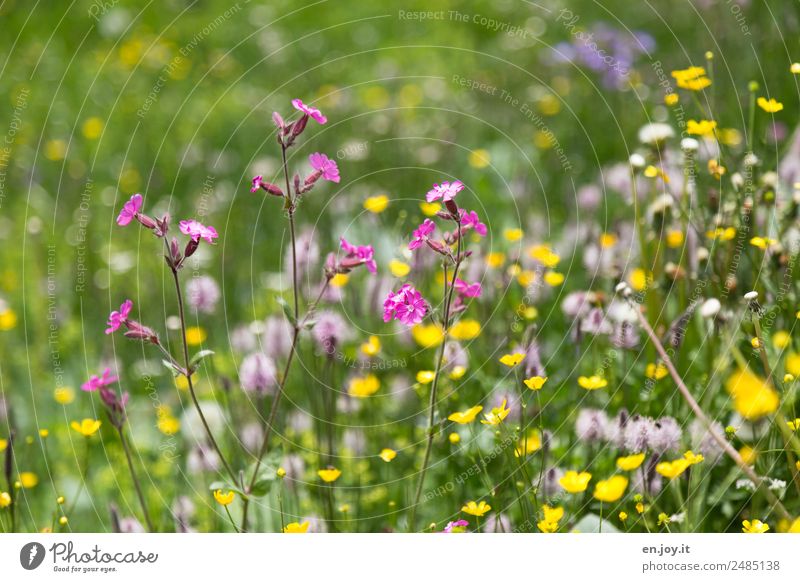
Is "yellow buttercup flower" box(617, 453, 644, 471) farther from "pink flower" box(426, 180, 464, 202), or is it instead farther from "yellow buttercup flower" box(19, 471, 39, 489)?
"yellow buttercup flower" box(19, 471, 39, 489)

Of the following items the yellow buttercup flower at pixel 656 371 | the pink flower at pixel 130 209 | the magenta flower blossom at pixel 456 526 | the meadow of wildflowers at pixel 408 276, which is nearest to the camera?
the pink flower at pixel 130 209

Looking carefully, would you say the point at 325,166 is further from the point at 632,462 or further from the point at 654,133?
the point at 654,133

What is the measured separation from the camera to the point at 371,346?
1715 millimetres

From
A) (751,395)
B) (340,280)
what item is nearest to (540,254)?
(340,280)

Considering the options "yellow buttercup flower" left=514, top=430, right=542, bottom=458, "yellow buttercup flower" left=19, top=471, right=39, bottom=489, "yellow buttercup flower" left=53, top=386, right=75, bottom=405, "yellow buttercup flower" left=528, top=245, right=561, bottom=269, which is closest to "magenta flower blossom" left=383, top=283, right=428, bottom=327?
"yellow buttercup flower" left=514, top=430, right=542, bottom=458

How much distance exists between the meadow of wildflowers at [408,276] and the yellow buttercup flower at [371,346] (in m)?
0.04

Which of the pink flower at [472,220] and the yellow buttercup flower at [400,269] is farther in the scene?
the yellow buttercup flower at [400,269]

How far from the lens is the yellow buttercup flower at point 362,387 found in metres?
1.67

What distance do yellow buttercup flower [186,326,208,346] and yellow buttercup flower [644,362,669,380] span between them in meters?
0.95

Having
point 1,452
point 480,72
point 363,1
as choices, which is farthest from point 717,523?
point 363,1

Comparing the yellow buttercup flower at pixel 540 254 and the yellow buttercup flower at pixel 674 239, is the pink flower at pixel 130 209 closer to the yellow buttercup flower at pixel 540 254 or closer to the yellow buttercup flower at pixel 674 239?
the yellow buttercup flower at pixel 540 254

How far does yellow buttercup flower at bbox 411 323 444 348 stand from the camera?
1761 mm

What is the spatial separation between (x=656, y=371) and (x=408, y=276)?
59 centimetres

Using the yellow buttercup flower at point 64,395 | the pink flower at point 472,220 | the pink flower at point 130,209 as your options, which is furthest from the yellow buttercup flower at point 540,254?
the yellow buttercup flower at point 64,395
